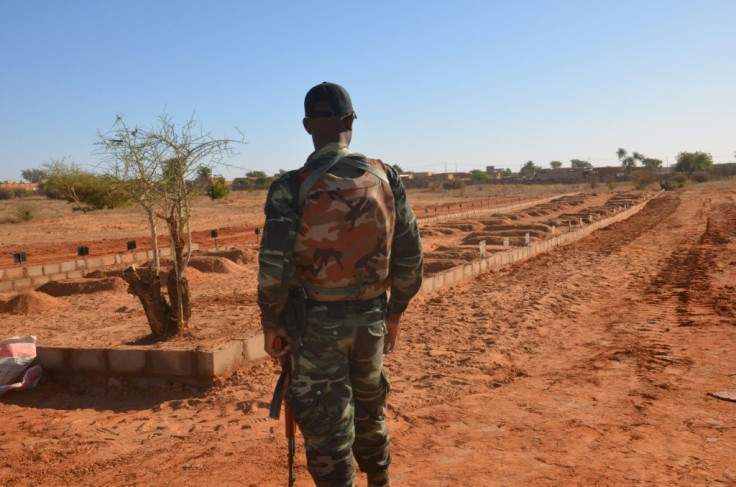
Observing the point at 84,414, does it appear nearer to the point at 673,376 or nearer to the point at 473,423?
the point at 473,423

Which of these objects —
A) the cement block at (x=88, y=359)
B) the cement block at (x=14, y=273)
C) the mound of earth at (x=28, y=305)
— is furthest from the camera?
the cement block at (x=14, y=273)

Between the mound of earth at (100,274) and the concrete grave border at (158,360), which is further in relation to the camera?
the mound of earth at (100,274)

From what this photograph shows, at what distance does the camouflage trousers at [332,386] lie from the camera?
2.46 metres

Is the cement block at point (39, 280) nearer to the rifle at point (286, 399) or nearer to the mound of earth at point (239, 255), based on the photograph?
the mound of earth at point (239, 255)

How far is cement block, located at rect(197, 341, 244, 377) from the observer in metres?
5.11

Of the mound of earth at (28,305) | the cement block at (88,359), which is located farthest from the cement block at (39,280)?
the cement block at (88,359)

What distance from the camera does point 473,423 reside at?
415 centimetres

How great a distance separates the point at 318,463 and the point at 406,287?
2.62 feet

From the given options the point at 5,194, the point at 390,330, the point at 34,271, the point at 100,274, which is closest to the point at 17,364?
the point at 390,330

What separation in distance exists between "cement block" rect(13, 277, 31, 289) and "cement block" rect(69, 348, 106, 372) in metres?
6.76

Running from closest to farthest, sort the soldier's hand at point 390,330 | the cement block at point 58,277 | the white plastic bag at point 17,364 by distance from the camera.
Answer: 1. the soldier's hand at point 390,330
2. the white plastic bag at point 17,364
3. the cement block at point 58,277

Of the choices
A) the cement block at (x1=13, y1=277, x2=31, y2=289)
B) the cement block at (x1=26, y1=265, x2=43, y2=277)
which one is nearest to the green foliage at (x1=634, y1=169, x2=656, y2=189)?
the cement block at (x1=26, y1=265, x2=43, y2=277)

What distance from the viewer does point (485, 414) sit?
4.32 metres

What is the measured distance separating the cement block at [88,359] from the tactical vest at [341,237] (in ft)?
11.9
